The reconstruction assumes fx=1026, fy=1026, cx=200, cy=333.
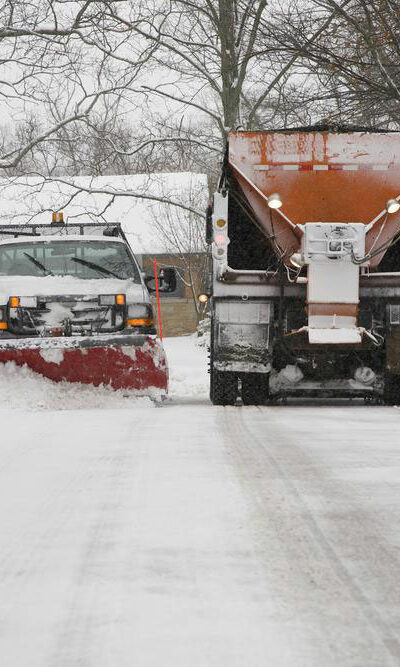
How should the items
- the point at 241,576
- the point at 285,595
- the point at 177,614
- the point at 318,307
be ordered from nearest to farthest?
the point at 177,614
the point at 285,595
the point at 241,576
the point at 318,307

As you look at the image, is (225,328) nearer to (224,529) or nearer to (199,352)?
(224,529)

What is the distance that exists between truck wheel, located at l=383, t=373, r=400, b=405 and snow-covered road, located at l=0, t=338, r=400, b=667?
285cm

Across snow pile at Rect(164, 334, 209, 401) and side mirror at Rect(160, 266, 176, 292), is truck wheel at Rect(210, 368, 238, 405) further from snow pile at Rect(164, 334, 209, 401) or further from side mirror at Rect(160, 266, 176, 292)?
snow pile at Rect(164, 334, 209, 401)

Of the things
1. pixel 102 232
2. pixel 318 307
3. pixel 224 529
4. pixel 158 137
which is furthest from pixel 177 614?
pixel 158 137

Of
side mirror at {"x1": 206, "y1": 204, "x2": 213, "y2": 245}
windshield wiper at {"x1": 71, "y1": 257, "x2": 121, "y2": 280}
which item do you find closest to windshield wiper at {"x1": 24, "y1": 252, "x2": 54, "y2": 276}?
Result: windshield wiper at {"x1": 71, "y1": 257, "x2": 121, "y2": 280}

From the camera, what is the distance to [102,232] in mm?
12297

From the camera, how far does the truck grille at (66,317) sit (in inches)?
Answer: 378

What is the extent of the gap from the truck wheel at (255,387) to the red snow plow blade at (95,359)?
3.08ft

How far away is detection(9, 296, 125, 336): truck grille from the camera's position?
960 centimetres

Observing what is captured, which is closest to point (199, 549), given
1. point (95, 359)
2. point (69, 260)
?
point (95, 359)

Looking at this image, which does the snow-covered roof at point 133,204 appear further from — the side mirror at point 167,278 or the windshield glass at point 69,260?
the side mirror at point 167,278

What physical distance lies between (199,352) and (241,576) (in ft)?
66.4

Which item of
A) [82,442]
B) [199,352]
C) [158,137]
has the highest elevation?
[158,137]

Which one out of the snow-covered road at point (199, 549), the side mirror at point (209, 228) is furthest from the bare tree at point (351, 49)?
the snow-covered road at point (199, 549)
